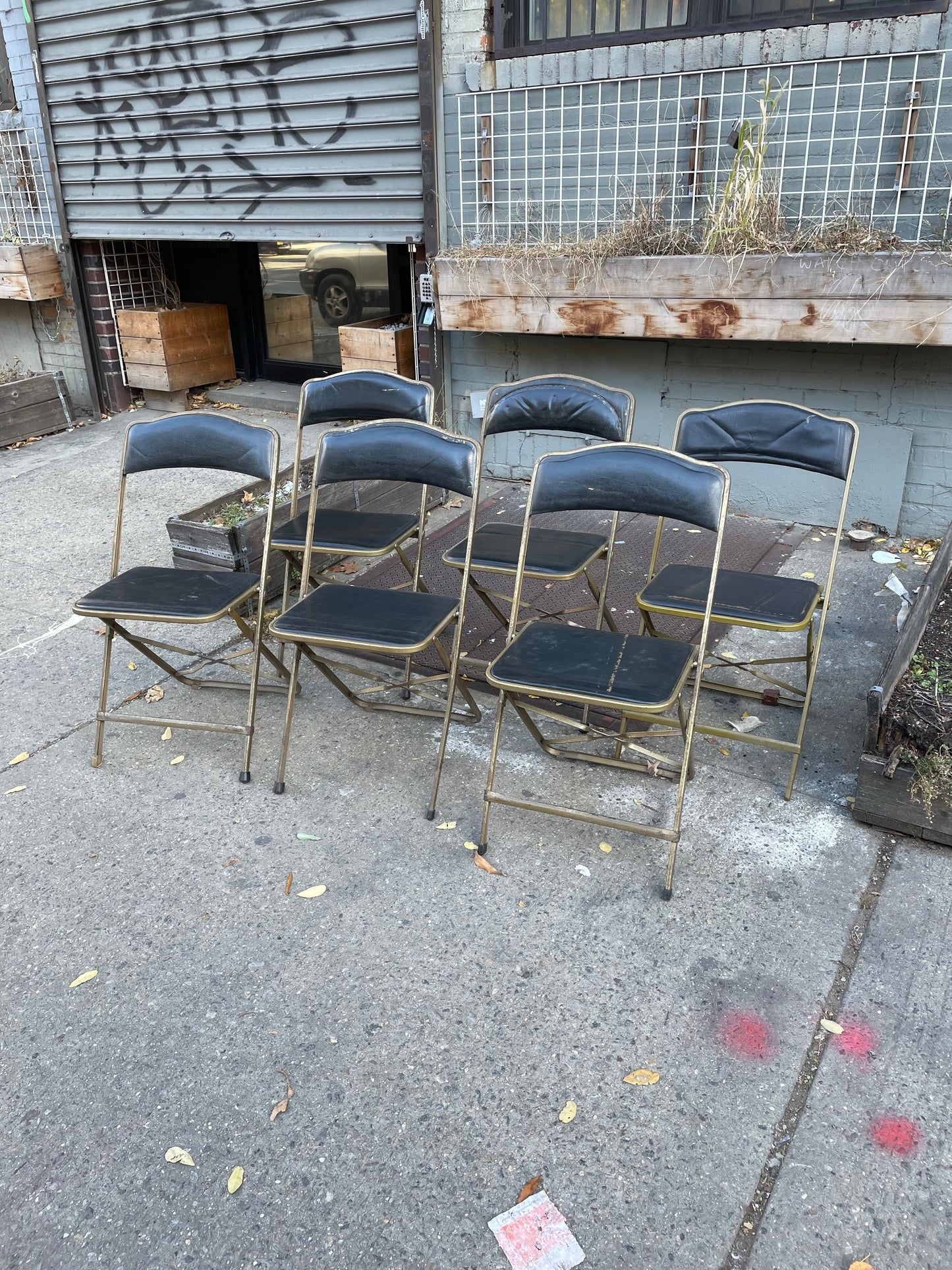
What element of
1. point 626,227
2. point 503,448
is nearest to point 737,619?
point 626,227

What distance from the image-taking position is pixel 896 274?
176 inches

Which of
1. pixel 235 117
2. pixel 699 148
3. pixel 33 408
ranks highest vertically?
pixel 235 117

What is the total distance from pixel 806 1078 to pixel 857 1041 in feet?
0.60

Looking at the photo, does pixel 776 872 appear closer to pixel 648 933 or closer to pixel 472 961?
pixel 648 933

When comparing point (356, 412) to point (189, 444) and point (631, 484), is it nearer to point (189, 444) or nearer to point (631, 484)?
point (189, 444)

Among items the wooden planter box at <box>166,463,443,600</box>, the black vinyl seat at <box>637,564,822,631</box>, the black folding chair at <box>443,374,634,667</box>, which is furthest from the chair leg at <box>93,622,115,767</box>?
the black vinyl seat at <box>637,564,822,631</box>

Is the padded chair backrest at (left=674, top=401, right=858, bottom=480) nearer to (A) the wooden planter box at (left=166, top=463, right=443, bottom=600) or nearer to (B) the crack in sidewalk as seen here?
(B) the crack in sidewalk

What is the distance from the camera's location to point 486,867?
9.65ft

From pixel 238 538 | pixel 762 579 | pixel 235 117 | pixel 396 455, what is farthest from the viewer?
pixel 235 117

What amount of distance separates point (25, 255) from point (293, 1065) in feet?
24.1

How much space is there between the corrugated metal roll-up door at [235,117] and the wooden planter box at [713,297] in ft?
→ 3.03

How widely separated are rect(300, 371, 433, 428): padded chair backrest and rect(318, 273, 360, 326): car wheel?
3.98 m

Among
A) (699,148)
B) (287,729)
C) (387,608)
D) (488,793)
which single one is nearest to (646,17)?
(699,148)

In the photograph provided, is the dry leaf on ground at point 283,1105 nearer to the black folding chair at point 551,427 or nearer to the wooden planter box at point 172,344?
the black folding chair at point 551,427
